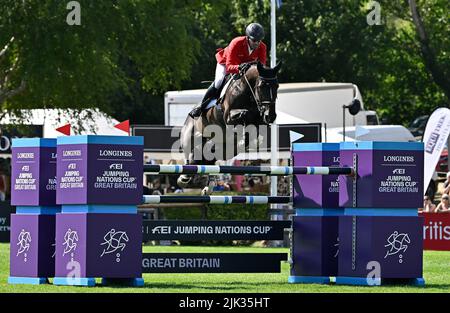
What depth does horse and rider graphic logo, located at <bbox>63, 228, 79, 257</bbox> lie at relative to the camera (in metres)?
11.5

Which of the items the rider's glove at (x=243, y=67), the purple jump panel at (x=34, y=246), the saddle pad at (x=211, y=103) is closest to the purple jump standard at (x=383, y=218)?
the purple jump panel at (x=34, y=246)

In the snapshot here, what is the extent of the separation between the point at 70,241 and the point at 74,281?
388mm

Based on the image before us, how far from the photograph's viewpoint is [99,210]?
454 inches

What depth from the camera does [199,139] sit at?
16.5 m

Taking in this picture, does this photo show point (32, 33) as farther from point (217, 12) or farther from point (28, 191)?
point (28, 191)

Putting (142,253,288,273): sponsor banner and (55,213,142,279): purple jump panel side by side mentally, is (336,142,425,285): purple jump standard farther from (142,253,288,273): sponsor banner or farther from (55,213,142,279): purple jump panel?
(55,213,142,279): purple jump panel

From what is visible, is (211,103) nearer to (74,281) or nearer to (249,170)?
(249,170)

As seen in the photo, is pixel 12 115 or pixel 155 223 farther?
pixel 12 115

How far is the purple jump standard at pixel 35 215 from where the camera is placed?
12062 mm

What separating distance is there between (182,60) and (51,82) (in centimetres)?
434

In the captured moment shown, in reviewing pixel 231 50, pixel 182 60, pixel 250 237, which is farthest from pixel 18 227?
pixel 182 60

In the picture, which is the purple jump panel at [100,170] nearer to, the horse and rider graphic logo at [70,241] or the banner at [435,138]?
the horse and rider graphic logo at [70,241]

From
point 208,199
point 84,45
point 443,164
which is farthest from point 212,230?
point 443,164

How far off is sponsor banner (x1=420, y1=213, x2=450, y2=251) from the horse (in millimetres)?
6512
